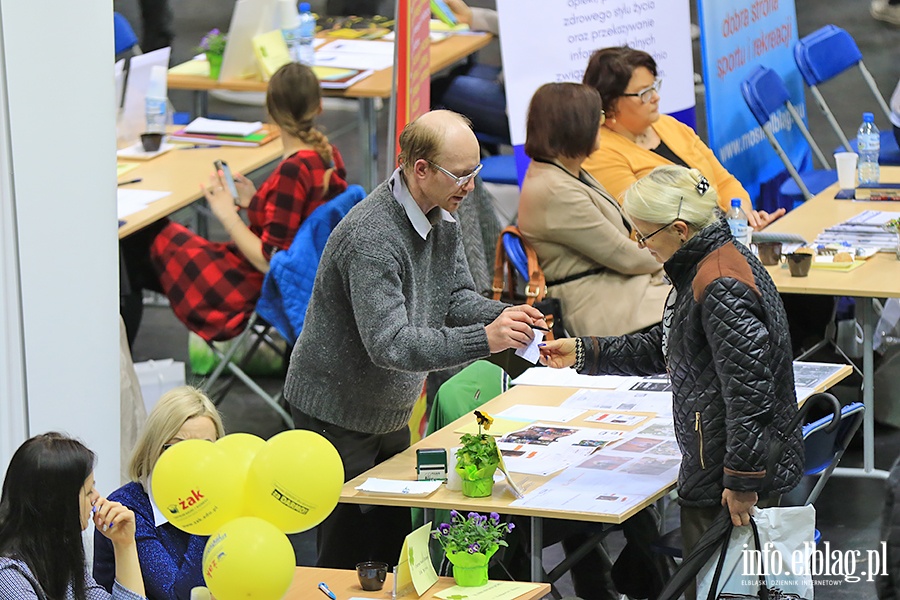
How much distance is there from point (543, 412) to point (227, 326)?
72.7 inches

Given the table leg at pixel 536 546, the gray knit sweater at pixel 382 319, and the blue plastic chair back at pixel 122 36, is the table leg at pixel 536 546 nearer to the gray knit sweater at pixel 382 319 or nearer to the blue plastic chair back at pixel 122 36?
the gray knit sweater at pixel 382 319

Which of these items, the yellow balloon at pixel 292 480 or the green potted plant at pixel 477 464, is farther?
the green potted plant at pixel 477 464

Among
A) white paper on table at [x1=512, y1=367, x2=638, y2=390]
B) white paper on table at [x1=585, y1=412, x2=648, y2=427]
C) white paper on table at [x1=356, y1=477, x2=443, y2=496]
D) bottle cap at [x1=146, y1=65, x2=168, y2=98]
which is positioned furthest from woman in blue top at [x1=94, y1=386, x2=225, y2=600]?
bottle cap at [x1=146, y1=65, x2=168, y2=98]

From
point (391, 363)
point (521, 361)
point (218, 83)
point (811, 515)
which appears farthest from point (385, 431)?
point (218, 83)

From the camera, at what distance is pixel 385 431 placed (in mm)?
3900

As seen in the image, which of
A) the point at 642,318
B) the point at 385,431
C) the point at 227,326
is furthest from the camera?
the point at 227,326

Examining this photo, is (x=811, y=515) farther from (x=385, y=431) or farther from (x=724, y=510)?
(x=385, y=431)

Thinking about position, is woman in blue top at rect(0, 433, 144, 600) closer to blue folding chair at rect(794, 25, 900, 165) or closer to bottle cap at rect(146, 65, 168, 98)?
bottle cap at rect(146, 65, 168, 98)

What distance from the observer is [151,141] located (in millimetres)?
6715

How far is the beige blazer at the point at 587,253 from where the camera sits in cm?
507

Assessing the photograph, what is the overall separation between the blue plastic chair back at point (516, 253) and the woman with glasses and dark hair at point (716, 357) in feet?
5.37

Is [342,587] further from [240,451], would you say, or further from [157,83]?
[157,83]

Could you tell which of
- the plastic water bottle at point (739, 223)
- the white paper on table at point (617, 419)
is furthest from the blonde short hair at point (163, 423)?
the plastic water bottle at point (739, 223)

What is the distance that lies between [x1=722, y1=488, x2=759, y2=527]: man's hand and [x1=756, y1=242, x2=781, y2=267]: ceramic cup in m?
2.19
